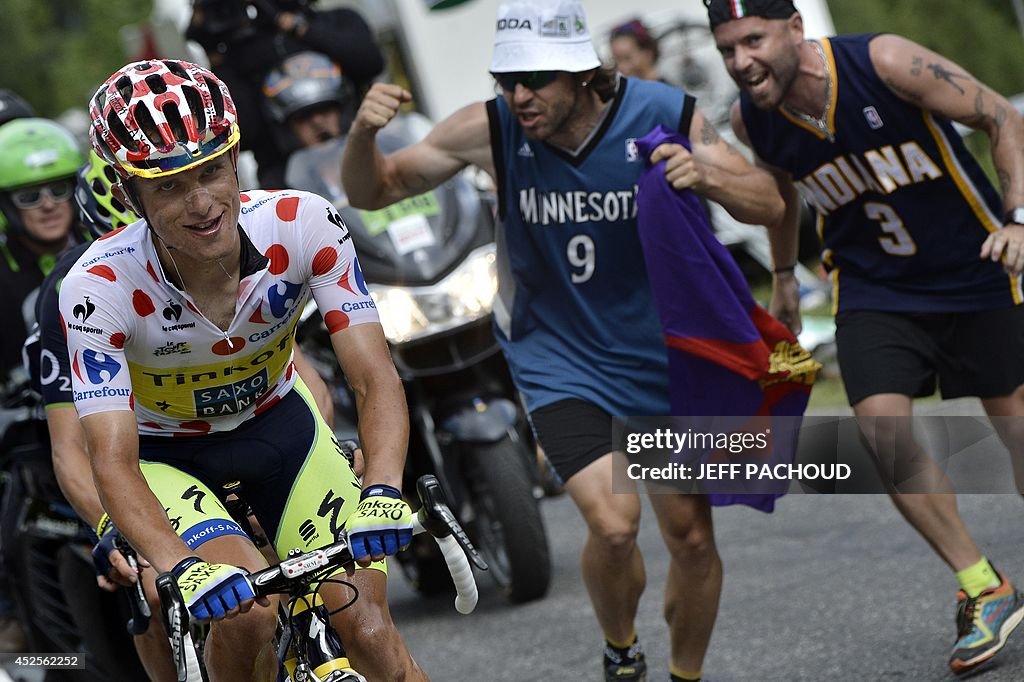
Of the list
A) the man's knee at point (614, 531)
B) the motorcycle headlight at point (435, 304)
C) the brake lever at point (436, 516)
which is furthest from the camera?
the motorcycle headlight at point (435, 304)

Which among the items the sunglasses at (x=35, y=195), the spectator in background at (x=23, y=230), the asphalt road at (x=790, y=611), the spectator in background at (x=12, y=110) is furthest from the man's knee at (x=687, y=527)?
the spectator in background at (x=12, y=110)

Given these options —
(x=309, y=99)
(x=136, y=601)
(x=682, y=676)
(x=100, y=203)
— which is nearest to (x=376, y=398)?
(x=136, y=601)

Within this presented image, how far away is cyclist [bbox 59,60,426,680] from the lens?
4.15 metres

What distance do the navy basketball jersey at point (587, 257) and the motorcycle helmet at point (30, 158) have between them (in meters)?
2.34

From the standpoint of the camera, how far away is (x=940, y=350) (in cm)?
617

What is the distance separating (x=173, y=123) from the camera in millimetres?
4148

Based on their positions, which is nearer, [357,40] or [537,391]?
[537,391]

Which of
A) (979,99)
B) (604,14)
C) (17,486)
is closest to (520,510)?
(17,486)

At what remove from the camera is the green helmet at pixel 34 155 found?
7.25 metres

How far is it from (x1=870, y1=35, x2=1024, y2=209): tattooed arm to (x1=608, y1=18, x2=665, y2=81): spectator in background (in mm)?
5320

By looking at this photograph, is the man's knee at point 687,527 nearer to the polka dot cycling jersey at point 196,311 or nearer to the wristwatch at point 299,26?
the polka dot cycling jersey at point 196,311

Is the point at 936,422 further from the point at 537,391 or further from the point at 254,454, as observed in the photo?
the point at 254,454

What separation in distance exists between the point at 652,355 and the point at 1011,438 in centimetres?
140

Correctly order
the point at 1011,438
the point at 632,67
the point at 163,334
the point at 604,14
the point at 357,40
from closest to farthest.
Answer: the point at 163,334 → the point at 1011,438 → the point at 357,40 → the point at 632,67 → the point at 604,14
